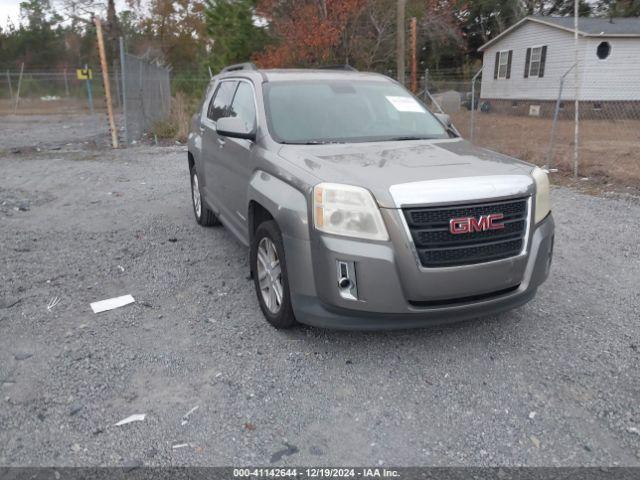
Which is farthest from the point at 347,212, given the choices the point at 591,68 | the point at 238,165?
the point at 591,68

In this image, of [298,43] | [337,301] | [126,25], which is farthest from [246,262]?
[126,25]

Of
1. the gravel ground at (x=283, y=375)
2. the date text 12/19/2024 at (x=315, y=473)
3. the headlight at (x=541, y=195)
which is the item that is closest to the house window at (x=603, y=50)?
the gravel ground at (x=283, y=375)

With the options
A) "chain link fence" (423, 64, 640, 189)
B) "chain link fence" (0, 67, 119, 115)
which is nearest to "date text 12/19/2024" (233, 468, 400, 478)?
"chain link fence" (423, 64, 640, 189)

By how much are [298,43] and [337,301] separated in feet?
68.5

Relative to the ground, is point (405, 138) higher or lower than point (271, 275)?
higher

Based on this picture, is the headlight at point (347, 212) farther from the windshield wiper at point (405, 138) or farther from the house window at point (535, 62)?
the house window at point (535, 62)

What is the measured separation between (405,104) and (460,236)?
6.65 ft

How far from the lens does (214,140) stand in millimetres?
5273

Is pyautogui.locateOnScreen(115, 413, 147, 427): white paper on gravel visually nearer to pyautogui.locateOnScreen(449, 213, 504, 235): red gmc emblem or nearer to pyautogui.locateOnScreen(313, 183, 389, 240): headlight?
pyautogui.locateOnScreen(313, 183, 389, 240): headlight

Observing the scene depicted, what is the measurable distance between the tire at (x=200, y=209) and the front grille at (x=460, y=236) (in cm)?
356

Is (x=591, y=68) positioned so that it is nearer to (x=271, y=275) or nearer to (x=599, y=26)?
(x=599, y=26)

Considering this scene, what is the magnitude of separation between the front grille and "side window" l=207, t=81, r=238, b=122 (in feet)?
9.47

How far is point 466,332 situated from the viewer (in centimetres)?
376

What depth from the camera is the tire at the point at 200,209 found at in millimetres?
6215
